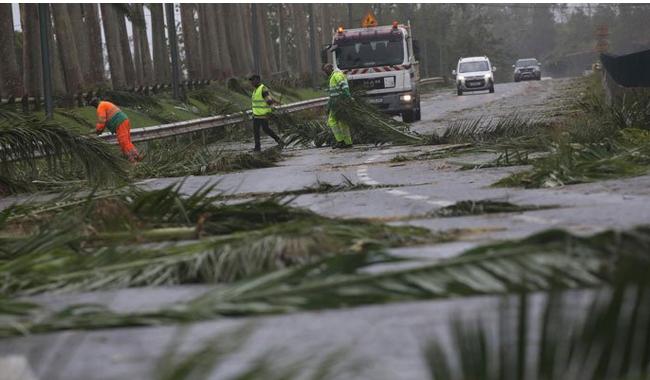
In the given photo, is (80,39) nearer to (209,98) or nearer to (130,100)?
(130,100)

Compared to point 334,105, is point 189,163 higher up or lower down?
lower down

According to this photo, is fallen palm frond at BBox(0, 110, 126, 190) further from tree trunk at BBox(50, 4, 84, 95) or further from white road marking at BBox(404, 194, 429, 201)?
tree trunk at BBox(50, 4, 84, 95)

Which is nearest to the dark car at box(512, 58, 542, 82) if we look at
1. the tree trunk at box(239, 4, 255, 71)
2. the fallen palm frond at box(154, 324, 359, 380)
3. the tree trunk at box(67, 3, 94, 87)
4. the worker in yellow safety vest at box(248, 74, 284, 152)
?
the tree trunk at box(239, 4, 255, 71)

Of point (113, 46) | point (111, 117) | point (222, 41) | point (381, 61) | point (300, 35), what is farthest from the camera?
point (300, 35)

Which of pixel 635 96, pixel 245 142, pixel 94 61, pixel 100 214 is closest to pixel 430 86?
pixel 94 61

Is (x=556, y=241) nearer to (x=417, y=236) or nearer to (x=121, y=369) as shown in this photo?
(x=121, y=369)

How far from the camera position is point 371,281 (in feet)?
17.9

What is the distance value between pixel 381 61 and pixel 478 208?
25.9 metres

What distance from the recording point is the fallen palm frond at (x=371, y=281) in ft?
16.7

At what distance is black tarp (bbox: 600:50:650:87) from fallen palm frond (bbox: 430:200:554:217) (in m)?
10.4

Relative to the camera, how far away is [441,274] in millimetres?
5406

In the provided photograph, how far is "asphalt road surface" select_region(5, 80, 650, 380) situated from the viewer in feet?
15.8

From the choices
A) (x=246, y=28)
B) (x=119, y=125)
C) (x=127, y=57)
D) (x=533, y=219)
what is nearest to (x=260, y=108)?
(x=119, y=125)

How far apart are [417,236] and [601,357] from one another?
4.76m
